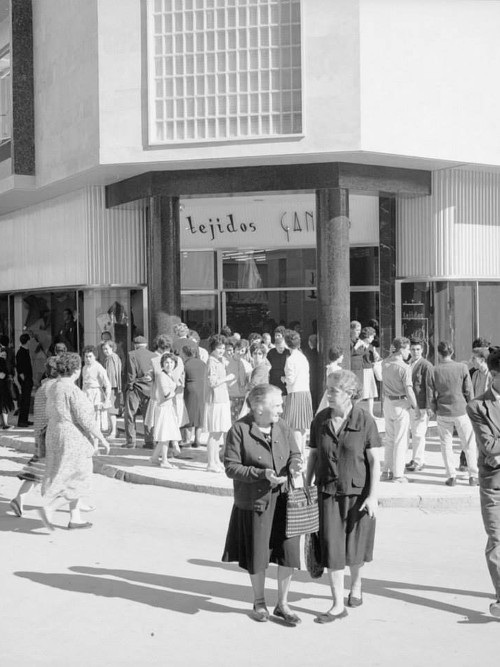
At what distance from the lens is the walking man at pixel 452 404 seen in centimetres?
1178

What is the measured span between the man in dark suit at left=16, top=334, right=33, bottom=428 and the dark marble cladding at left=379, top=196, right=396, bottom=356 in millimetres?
7180

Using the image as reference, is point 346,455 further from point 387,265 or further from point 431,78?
point 387,265

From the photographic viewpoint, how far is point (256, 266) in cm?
2138

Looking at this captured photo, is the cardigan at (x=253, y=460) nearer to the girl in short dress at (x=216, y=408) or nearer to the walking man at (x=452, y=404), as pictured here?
the walking man at (x=452, y=404)

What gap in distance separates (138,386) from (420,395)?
5172 millimetres

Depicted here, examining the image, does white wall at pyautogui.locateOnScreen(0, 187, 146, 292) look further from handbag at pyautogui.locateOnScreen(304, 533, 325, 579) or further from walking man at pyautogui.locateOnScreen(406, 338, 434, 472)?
handbag at pyautogui.locateOnScreen(304, 533, 325, 579)

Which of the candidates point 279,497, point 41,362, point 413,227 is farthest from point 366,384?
point 279,497

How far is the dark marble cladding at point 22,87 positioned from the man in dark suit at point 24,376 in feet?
12.9

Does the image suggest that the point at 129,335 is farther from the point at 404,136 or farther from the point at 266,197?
the point at 404,136

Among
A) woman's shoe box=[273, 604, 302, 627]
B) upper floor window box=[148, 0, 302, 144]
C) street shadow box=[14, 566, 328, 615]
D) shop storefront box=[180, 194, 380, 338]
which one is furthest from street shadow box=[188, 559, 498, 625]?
shop storefront box=[180, 194, 380, 338]

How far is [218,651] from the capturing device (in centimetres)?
582

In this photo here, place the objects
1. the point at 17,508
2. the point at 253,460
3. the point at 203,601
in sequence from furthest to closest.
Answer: the point at 17,508
the point at 203,601
the point at 253,460

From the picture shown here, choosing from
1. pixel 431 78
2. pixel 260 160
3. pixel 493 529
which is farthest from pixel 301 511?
pixel 431 78

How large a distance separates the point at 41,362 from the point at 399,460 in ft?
43.3
